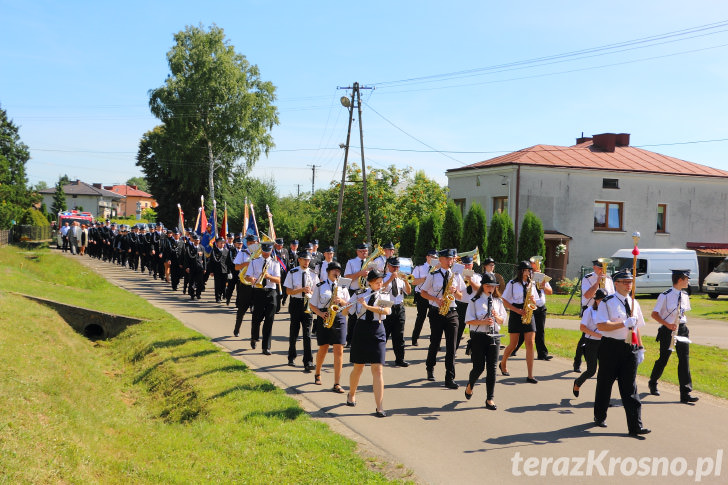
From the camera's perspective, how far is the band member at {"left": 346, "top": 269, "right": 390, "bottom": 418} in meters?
8.20

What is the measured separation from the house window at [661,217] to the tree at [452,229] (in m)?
12.7

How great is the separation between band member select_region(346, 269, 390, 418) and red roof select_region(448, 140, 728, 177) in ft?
86.9

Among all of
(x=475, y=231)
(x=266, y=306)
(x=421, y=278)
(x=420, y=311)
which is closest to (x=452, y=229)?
(x=475, y=231)

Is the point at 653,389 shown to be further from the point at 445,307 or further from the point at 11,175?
the point at 11,175

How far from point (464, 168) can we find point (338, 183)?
299 inches

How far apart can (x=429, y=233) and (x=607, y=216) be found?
10.4 metres

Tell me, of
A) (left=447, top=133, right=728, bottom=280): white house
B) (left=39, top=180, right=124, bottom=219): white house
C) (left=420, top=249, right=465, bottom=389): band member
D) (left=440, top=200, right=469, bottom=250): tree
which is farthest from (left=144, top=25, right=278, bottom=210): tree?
(left=39, top=180, right=124, bottom=219): white house

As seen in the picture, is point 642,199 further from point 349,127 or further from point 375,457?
point 375,457

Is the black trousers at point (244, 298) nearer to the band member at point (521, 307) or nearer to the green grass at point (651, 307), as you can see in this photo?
the band member at point (521, 307)

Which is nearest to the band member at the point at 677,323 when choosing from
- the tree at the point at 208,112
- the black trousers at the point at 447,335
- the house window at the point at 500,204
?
the black trousers at the point at 447,335

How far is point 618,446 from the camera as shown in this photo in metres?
7.25

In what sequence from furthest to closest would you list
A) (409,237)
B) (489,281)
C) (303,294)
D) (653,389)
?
(409,237) < (303,294) < (653,389) < (489,281)

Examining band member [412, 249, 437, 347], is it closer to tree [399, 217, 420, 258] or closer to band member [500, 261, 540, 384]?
band member [500, 261, 540, 384]

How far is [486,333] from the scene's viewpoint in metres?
8.75
